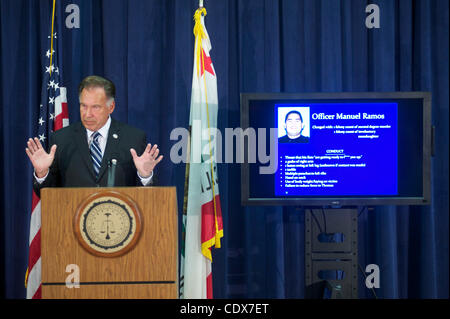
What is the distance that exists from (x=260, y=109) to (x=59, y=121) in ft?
4.71

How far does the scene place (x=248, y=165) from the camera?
123 inches

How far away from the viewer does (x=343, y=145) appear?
307 cm

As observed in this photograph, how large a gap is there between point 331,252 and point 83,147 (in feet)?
5.54

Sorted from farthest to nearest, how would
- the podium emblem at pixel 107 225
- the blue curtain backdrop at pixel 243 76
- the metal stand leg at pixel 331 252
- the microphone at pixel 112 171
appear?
1. the blue curtain backdrop at pixel 243 76
2. the metal stand leg at pixel 331 252
3. the microphone at pixel 112 171
4. the podium emblem at pixel 107 225

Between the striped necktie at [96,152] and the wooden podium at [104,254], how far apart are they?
0.75m

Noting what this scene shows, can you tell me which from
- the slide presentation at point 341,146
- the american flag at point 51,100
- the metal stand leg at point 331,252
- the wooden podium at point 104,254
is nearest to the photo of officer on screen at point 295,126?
the slide presentation at point 341,146

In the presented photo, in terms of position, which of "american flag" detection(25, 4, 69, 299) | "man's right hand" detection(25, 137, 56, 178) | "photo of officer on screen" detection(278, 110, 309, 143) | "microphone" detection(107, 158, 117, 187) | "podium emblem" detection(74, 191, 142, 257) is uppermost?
"american flag" detection(25, 4, 69, 299)

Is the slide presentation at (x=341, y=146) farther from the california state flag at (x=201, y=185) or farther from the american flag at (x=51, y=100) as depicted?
the american flag at (x=51, y=100)

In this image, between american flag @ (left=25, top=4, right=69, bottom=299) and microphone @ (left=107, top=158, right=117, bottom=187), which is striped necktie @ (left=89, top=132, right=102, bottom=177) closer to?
microphone @ (left=107, top=158, right=117, bottom=187)

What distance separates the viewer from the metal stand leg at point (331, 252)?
301cm

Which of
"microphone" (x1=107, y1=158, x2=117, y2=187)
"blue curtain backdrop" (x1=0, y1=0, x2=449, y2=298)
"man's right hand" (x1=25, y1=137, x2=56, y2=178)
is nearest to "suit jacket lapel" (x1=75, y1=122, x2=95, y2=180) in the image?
"microphone" (x1=107, y1=158, x2=117, y2=187)

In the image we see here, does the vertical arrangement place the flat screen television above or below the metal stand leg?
above

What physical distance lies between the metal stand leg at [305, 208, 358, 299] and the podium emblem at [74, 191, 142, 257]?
1.54 metres

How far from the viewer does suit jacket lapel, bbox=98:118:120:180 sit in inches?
101
